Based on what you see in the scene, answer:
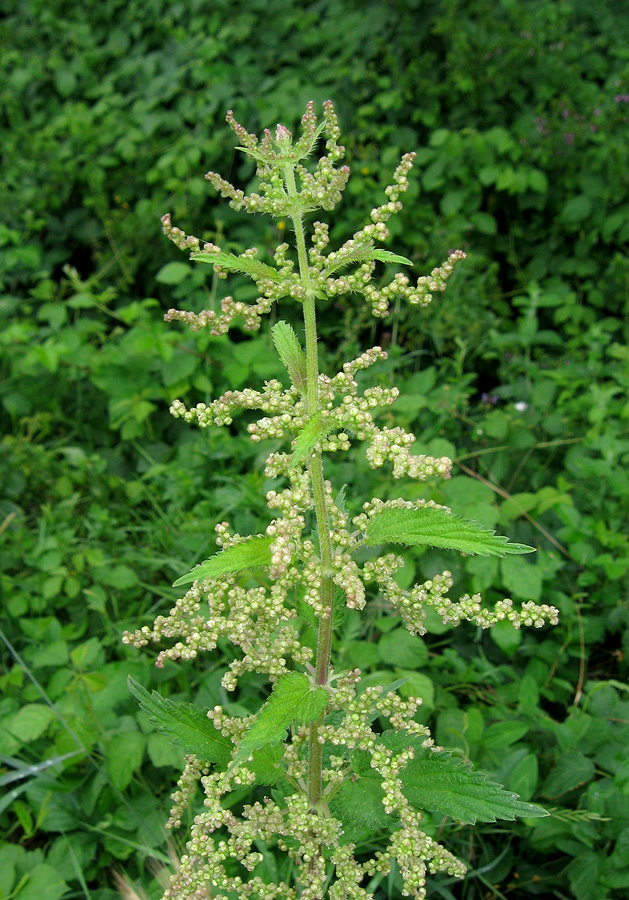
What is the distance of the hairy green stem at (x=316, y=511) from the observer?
4.93 ft

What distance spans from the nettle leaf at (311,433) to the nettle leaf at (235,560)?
19 cm

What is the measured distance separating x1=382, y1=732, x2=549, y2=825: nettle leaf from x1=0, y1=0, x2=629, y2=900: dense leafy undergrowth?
0.62 m

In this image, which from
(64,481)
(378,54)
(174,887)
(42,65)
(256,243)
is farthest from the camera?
(42,65)

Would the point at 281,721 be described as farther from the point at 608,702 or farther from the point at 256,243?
the point at 256,243

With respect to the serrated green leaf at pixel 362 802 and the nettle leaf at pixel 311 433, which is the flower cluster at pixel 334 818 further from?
the nettle leaf at pixel 311 433

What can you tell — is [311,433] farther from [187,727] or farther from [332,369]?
[332,369]

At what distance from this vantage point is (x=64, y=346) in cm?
399

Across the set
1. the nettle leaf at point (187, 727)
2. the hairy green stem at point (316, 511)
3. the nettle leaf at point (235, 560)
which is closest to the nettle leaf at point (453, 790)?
the hairy green stem at point (316, 511)

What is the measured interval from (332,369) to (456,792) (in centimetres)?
278

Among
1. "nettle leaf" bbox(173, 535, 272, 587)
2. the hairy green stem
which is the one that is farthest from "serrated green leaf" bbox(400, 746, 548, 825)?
"nettle leaf" bbox(173, 535, 272, 587)

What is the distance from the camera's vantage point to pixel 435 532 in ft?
4.81

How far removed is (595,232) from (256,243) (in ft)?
6.48

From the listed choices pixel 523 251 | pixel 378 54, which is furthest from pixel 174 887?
pixel 378 54

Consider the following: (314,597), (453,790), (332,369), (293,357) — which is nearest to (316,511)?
(314,597)
